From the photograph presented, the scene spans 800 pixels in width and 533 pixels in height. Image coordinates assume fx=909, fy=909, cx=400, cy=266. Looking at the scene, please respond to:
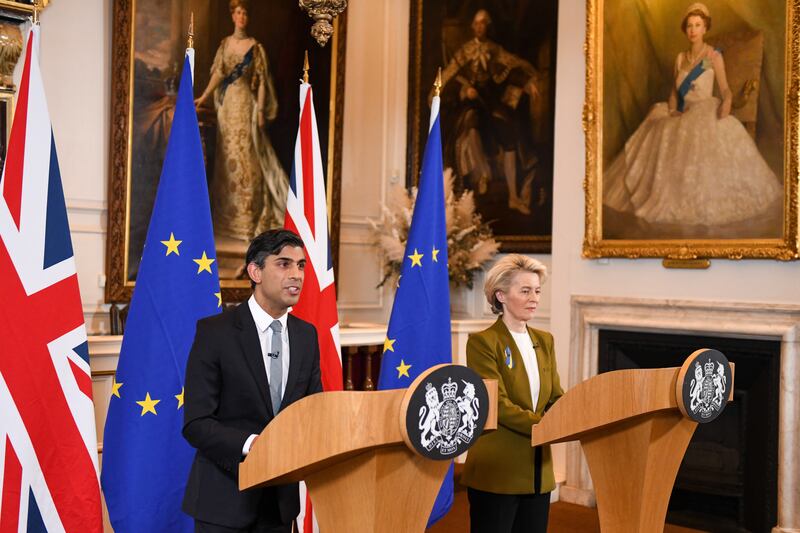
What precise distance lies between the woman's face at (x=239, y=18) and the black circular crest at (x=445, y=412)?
4880mm

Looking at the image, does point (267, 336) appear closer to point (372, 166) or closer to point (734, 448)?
point (734, 448)

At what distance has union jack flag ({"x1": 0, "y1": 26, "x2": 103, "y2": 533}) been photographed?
3605 millimetres

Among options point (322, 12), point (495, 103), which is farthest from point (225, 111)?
point (322, 12)

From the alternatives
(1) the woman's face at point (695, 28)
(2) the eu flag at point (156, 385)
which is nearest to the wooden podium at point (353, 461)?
(2) the eu flag at point (156, 385)

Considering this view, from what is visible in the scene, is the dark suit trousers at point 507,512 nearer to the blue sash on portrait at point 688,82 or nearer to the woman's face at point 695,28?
the blue sash on portrait at point 688,82

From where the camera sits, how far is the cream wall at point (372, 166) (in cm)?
561

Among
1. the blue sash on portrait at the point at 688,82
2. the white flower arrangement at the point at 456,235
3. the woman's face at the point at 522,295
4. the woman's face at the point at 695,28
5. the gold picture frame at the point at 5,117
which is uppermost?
→ the woman's face at the point at 695,28

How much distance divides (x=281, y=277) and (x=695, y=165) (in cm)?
385

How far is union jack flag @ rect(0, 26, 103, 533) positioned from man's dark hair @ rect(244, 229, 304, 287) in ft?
4.37

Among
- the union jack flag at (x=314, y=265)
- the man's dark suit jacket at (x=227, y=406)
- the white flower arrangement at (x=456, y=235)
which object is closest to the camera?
the man's dark suit jacket at (x=227, y=406)

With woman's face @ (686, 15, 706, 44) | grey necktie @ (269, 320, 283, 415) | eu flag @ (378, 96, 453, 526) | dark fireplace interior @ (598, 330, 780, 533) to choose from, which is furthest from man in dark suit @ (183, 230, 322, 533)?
woman's face @ (686, 15, 706, 44)

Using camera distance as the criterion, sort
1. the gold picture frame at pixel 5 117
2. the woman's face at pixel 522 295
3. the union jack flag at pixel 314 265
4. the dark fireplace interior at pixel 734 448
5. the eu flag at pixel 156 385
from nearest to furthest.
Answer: the woman's face at pixel 522 295 < the eu flag at pixel 156 385 < the union jack flag at pixel 314 265 < the gold picture frame at pixel 5 117 < the dark fireplace interior at pixel 734 448

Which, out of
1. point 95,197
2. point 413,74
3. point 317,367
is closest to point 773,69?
point 413,74

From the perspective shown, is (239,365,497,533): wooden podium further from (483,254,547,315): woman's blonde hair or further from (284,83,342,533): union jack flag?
(284,83,342,533): union jack flag
